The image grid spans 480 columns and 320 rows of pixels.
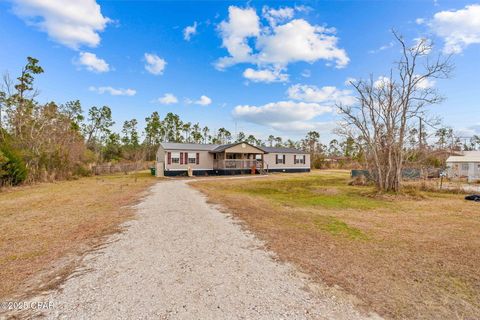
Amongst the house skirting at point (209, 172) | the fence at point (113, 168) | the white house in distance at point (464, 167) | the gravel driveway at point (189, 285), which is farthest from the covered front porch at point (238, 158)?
the gravel driveway at point (189, 285)

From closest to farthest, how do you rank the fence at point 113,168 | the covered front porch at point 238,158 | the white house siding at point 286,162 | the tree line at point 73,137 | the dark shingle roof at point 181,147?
the tree line at point 73,137 → the dark shingle roof at point 181,147 → the covered front porch at point 238,158 → the fence at point 113,168 → the white house siding at point 286,162

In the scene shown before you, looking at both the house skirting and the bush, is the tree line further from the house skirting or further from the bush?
the house skirting

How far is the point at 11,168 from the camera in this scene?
580 inches

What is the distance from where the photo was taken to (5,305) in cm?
275

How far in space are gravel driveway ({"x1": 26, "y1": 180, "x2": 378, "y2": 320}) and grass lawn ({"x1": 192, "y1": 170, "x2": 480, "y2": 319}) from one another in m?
0.48

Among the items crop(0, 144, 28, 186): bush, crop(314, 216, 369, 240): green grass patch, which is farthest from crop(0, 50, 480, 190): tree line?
crop(314, 216, 369, 240): green grass patch

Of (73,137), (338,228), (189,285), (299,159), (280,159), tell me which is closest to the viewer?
(189,285)

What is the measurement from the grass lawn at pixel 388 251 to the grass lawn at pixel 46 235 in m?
3.78

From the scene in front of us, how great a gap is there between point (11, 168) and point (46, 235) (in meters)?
13.6

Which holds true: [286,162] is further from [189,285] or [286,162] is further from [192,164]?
[189,285]

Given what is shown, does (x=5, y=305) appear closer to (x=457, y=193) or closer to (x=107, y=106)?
(x=457, y=193)

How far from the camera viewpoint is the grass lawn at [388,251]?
297cm

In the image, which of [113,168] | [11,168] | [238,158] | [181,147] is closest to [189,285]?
[11,168]

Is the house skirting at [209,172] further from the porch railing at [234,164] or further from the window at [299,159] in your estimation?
the window at [299,159]
